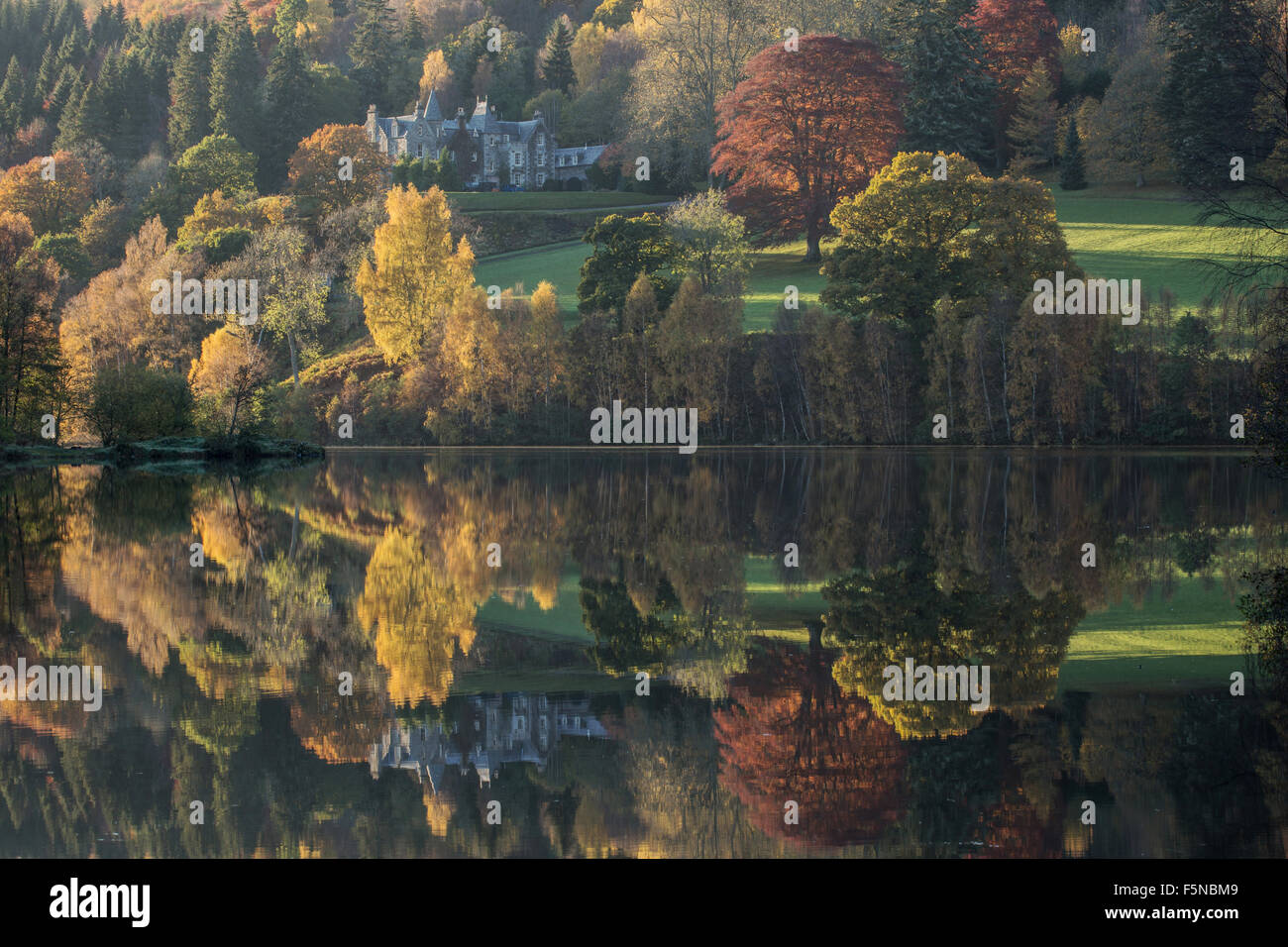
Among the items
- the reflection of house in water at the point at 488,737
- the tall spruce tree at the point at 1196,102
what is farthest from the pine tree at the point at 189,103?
the reflection of house in water at the point at 488,737

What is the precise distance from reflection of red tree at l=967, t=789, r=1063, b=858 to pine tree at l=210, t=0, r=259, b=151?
104 meters

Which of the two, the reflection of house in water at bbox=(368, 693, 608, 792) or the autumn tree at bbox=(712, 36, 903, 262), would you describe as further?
the autumn tree at bbox=(712, 36, 903, 262)

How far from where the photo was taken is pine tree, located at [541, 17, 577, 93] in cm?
11744

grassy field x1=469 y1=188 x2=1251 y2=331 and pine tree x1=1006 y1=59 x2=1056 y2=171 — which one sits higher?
pine tree x1=1006 y1=59 x2=1056 y2=171

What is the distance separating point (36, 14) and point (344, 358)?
100924 mm

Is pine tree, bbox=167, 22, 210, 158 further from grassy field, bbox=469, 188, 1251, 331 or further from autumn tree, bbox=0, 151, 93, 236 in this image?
grassy field, bbox=469, 188, 1251, 331

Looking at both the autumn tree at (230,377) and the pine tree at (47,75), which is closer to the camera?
the autumn tree at (230,377)

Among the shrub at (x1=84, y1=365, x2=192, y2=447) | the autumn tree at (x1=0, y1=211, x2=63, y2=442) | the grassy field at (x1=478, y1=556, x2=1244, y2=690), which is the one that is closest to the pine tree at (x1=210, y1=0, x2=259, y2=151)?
the autumn tree at (x1=0, y1=211, x2=63, y2=442)

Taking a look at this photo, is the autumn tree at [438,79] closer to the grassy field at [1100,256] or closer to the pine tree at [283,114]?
the pine tree at [283,114]

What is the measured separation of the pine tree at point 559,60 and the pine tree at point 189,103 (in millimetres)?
31252

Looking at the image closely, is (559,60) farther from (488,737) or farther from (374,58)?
(488,737)

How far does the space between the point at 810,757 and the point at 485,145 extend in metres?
108

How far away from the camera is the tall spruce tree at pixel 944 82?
73125mm

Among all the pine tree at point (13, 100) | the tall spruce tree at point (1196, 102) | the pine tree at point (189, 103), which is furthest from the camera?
the pine tree at point (13, 100)
